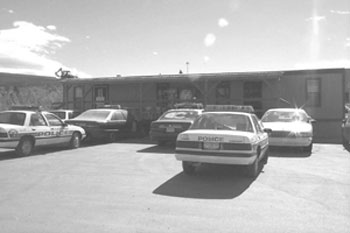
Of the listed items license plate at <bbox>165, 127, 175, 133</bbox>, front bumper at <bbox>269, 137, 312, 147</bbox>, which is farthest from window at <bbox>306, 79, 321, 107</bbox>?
license plate at <bbox>165, 127, 175, 133</bbox>

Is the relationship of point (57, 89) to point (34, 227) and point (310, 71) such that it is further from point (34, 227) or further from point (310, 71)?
point (34, 227)

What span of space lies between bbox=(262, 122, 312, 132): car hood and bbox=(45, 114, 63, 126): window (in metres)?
7.29

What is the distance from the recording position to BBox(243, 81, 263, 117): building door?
59.1 ft

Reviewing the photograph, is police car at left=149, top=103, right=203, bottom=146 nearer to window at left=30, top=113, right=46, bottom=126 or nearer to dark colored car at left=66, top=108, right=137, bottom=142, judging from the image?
dark colored car at left=66, top=108, right=137, bottom=142

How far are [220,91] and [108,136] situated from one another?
8.43 meters

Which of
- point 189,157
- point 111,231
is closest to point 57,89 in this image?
point 189,157

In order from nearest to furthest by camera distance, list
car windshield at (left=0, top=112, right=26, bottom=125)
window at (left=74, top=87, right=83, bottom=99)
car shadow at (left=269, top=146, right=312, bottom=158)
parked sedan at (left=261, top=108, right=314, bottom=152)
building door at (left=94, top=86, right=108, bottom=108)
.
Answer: car windshield at (left=0, top=112, right=26, bottom=125)
car shadow at (left=269, top=146, right=312, bottom=158)
parked sedan at (left=261, top=108, right=314, bottom=152)
building door at (left=94, top=86, right=108, bottom=108)
window at (left=74, top=87, right=83, bottom=99)

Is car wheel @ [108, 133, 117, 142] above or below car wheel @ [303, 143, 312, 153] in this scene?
above

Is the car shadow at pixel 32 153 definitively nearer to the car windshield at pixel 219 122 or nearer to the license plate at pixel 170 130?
the license plate at pixel 170 130

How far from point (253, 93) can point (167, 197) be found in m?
14.0

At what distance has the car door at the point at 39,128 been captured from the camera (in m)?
9.84

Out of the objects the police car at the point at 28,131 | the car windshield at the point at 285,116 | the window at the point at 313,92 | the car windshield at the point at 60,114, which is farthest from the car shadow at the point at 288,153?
the car windshield at the point at 60,114

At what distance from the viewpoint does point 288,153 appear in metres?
10.6

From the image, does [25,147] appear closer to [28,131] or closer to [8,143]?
[28,131]
